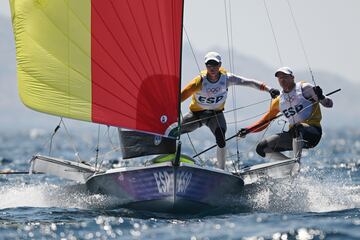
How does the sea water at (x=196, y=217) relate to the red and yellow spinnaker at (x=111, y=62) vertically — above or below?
below

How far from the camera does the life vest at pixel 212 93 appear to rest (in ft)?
37.1

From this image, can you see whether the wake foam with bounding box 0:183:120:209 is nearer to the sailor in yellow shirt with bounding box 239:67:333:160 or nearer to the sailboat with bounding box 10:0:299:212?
the sailboat with bounding box 10:0:299:212

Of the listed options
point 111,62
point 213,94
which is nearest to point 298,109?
point 213,94

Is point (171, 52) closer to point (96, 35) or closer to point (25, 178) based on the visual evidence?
point (96, 35)

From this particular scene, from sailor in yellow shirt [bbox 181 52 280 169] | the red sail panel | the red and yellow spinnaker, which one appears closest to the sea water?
the red and yellow spinnaker

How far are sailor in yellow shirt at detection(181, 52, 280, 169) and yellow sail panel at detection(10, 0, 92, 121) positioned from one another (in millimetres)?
1687

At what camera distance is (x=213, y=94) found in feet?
37.3

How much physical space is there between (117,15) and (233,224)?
296 centimetres

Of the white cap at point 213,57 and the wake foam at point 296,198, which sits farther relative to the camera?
the white cap at point 213,57

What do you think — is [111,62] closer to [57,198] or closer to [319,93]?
[57,198]

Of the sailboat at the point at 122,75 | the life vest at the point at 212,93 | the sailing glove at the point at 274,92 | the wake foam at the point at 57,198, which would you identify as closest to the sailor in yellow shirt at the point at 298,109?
the sailing glove at the point at 274,92

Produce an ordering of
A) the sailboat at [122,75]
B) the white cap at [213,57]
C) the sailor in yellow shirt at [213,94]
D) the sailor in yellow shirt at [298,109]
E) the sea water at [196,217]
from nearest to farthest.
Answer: the sea water at [196,217], the sailboat at [122,75], the white cap at [213,57], the sailor in yellow shirt at [213,94], the sailor in yellow shirt at [298,109]

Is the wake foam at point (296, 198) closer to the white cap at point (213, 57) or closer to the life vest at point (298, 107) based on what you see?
the life vest at point (298, 107)

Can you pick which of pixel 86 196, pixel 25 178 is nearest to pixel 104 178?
pixel 86 196
